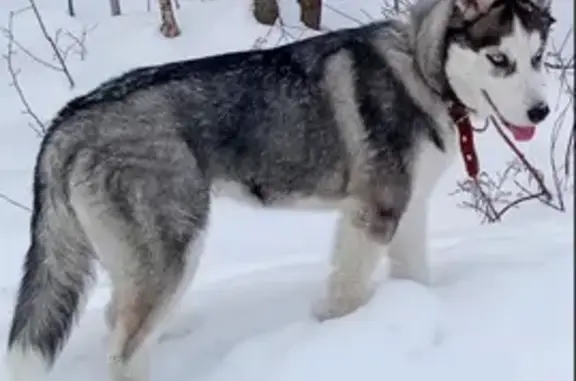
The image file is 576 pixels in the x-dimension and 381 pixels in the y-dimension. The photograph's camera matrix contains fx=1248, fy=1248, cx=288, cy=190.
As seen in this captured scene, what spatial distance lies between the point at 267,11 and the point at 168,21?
73cm

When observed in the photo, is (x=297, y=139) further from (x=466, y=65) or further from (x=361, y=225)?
(x=466, y=65)

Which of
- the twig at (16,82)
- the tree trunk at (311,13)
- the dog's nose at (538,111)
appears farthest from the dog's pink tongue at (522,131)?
the tree trunk at (311,13)

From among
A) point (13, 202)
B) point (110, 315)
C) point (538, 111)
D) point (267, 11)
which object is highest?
point (538, 111)

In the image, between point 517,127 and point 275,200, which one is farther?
point 275,200

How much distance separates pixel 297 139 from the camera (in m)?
4.09

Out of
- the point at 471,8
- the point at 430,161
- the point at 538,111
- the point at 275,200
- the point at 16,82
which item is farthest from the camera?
the point at 16,82

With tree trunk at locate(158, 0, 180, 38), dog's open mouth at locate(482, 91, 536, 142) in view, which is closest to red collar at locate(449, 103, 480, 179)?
dog's open mouth at locate(482, 91, 536, 142)

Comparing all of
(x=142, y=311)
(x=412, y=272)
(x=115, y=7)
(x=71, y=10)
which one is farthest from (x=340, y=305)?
(x=71, y=10)

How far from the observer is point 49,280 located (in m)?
3.79

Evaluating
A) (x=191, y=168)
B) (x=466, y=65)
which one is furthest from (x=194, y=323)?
(x=466, y=65)

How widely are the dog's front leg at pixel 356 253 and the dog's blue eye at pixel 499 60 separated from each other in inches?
23.3

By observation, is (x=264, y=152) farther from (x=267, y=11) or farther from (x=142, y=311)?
(x=267, y=11)

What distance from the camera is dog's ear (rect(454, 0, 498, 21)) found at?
3836mm

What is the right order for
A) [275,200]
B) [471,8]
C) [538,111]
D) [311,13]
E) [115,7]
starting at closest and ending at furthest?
1. [538,111]
2. [471,8]
3. [275,200]
4. [311,13]
5. [115,7]
